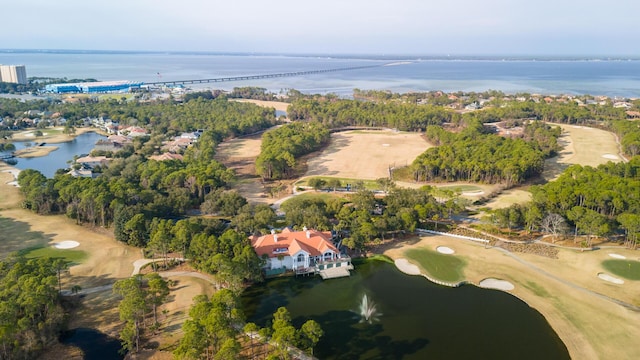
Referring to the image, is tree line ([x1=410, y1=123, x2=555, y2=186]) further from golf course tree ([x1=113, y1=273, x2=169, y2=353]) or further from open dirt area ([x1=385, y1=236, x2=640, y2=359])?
golf course tree ([x1=113, y1=273, x2=169, y2=353])

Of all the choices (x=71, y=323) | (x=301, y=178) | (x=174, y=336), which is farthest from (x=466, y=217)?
(x=71, y=323)

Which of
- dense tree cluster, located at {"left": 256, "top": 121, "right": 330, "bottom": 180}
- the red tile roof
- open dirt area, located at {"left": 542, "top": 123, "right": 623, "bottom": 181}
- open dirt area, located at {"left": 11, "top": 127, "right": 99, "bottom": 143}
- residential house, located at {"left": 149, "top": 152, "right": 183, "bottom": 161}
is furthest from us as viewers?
open dirt area, located at {"left": 11, "top": 127, "right": 99, "bottom": 143}

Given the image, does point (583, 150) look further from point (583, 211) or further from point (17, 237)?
point (17, 237)

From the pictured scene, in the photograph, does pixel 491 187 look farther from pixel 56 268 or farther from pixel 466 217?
pixel 56 268

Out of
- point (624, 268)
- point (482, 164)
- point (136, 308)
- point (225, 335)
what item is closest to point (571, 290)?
point (624, 268)

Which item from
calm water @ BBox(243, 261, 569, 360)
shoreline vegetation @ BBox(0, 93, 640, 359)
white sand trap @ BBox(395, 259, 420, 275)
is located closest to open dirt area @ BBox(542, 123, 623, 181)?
shoreline vegetation @ BBox(0, 93, 640, 359)
